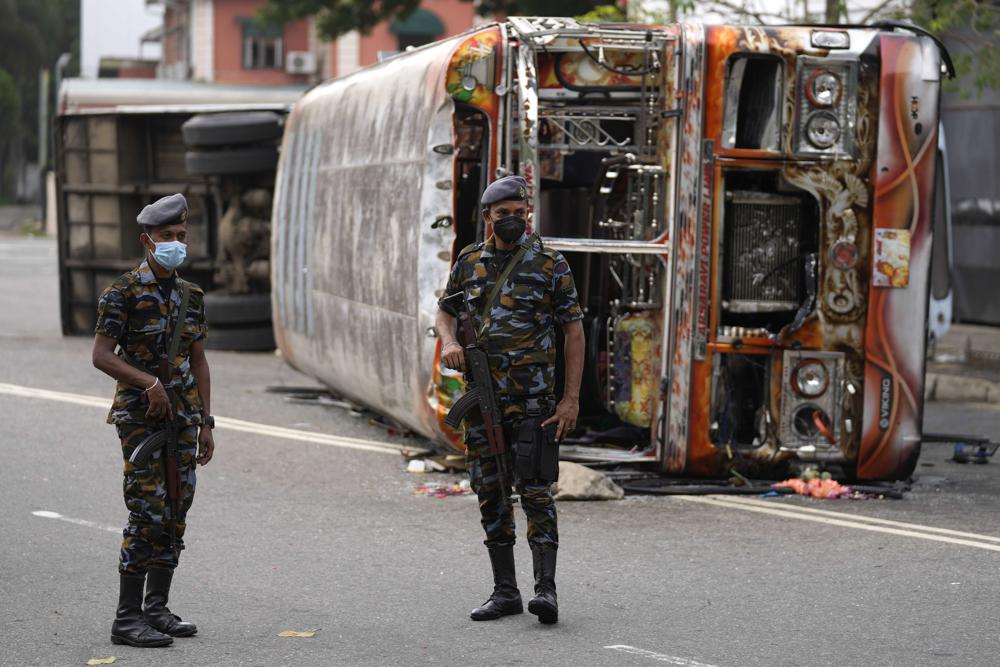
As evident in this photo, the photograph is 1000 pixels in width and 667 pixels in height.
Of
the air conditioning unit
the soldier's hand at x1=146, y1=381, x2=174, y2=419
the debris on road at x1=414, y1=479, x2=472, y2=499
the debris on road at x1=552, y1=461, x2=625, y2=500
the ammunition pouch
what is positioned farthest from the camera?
the air conditioning unit

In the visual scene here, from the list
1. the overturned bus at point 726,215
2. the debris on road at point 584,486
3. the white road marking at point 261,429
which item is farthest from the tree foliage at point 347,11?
the debris on road at point 584,486

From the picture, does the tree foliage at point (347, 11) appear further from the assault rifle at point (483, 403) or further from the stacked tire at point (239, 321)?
the assault rifle at point (483, 403)

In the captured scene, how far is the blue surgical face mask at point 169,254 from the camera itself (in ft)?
21.4

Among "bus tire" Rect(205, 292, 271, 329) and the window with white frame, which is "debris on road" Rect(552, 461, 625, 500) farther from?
the window with white frame

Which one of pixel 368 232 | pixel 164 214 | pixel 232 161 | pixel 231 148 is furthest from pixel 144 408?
pixel 231 148

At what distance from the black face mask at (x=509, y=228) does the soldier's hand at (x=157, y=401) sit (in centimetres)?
151

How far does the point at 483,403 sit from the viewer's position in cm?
700

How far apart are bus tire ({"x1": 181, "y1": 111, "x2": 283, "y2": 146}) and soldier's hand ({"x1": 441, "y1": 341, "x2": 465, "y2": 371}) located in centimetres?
1058

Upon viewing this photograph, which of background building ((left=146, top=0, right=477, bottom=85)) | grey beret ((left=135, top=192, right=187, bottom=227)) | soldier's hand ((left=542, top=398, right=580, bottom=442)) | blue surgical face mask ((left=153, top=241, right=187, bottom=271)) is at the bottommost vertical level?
soldier's hand ((left=542, top=398, right=580, bottom=442))

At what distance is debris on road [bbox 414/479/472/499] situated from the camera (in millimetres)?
10062

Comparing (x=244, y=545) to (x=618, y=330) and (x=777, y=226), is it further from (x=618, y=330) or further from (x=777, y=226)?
(x=777, y=226)

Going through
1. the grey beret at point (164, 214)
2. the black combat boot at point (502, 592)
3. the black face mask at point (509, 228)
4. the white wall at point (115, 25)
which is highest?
the white wall at point (115, 25)

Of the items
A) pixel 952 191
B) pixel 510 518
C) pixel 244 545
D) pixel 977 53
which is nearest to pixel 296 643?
pixel 510 518

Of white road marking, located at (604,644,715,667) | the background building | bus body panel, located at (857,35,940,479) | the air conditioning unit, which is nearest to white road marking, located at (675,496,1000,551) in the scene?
bus body panel, located at (857,35,940,479)
